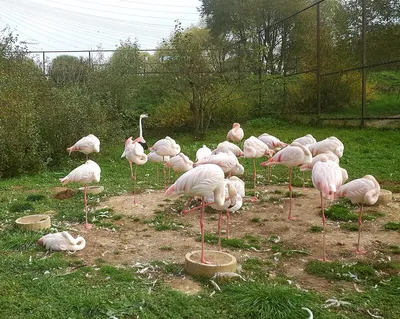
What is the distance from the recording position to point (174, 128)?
1680 centimetres

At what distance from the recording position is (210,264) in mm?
4215

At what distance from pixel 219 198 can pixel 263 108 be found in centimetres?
1366

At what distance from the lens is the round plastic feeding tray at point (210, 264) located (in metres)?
4.16

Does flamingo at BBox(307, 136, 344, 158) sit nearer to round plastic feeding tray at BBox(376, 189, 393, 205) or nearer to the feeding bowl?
round plastic feeding tray at BBox(376, 189, 393, 205)

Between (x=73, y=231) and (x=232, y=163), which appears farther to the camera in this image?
(x=232, y=163)

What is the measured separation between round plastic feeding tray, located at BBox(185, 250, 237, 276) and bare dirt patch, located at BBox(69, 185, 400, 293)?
4.4 inches

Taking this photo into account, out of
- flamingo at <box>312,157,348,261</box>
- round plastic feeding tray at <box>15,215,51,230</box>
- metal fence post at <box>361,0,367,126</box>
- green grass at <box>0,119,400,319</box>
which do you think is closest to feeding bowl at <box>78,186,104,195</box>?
green grass at <box>0,119,400,319</box>

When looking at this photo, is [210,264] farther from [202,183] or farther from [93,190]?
[93,190]

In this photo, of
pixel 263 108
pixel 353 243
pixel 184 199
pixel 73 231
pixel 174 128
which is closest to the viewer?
pixel 353 243

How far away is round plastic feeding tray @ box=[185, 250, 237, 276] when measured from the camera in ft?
13.6

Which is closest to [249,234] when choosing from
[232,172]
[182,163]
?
[232,172]

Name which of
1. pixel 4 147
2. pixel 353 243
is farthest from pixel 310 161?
pixel 4 147

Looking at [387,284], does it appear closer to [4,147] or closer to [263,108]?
[4,147]

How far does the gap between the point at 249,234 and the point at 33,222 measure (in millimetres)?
2645
